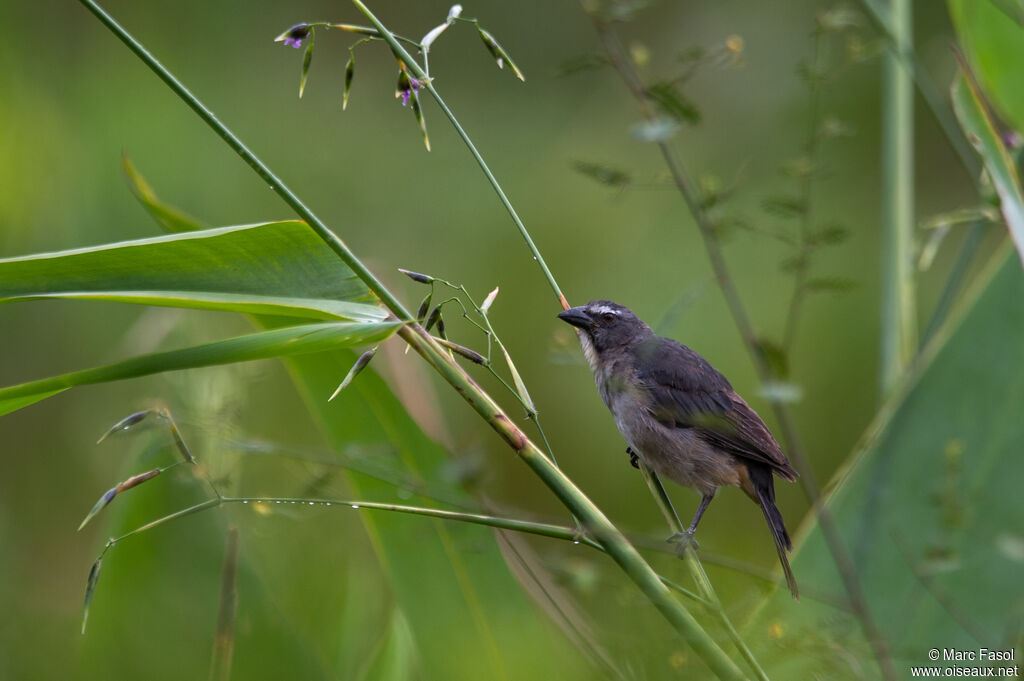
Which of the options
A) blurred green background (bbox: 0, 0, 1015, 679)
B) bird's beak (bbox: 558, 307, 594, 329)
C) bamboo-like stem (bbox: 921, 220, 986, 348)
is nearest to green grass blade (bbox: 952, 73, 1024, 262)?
bamboo-like stem (bbox: 921, 220, 986, 348)

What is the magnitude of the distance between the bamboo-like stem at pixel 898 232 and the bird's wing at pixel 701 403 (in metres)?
0.36

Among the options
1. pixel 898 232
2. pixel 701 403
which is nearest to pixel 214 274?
pixel 701 403

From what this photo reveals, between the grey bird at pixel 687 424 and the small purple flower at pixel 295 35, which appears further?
the grey bird at pixel 687 424

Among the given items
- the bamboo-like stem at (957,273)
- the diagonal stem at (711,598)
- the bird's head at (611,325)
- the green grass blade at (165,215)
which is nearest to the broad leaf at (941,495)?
the bamboo-like stem at (957,273)

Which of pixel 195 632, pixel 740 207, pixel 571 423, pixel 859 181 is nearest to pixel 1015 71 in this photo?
pixel 195 632

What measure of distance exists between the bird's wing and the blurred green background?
12.5 inches

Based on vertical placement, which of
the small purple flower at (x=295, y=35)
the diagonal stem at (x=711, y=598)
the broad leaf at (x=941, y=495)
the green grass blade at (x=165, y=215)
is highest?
the small purple flower at (x=295, y=35)

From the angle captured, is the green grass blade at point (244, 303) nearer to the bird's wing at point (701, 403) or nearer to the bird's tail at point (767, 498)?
the bird's wing at point (701, 403)

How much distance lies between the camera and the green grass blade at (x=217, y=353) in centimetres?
123

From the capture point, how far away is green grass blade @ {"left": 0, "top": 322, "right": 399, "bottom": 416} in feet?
4.03

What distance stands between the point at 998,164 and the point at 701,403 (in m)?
1.05

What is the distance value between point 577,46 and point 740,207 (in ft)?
5.78

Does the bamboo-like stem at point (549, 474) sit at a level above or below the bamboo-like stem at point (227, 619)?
above

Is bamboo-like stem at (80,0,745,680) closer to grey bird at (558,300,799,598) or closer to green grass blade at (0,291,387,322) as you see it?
green grass blade at (0,291,387,322)
